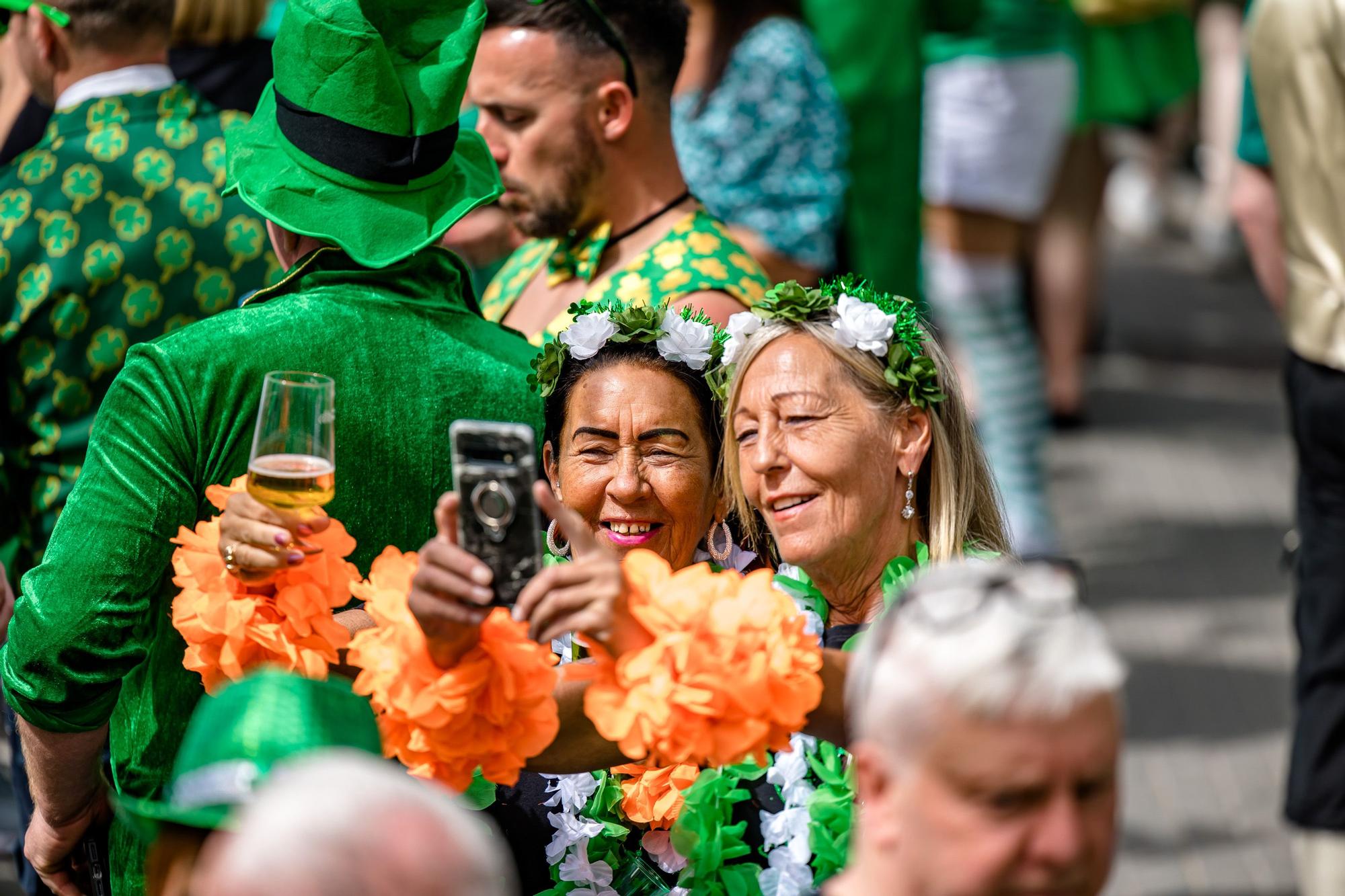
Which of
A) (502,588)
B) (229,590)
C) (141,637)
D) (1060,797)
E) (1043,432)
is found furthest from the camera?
(1043,432)

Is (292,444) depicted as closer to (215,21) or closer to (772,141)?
(215,21)

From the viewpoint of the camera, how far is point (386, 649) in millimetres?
2473

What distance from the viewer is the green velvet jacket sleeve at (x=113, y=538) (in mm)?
2896

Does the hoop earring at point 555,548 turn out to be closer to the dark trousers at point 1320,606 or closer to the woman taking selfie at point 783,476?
the woman taking selfie at point 783,476

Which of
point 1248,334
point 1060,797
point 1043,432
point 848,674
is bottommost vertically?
point 1248,334

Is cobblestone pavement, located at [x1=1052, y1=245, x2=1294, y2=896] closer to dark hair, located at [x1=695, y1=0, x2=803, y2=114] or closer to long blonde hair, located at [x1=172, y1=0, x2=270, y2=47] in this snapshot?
dark hair, located at [x1=695, y1=0, x2=803, y2=114]

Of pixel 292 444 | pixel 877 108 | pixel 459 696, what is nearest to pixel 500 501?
pixel 459 696

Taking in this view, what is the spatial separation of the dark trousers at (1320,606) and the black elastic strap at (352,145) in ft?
6.79

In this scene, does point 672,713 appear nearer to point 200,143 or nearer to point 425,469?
point 425,469

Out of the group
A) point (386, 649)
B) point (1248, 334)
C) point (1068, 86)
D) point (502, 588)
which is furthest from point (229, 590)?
point (1248, 334)

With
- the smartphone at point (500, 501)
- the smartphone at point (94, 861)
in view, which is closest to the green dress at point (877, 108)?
the smartphone at point (94, 861)

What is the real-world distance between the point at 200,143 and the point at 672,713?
2.17 m

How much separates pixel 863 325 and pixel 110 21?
1897mm

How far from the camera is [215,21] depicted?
450cm
